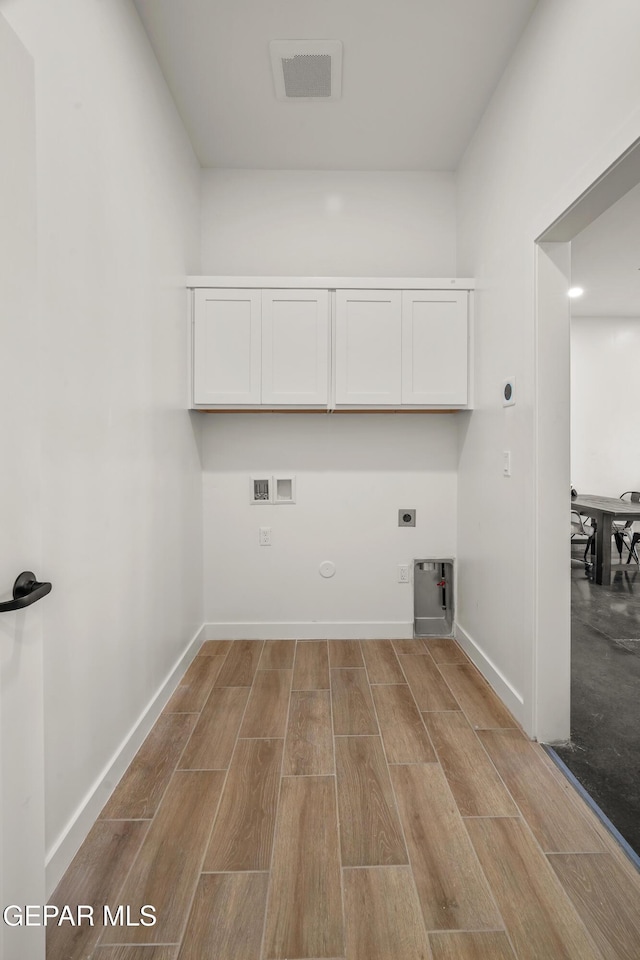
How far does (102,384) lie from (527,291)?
5.85 ft

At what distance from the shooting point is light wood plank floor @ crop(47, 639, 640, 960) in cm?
119

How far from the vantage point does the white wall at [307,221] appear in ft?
10.1

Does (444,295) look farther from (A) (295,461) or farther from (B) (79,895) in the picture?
(B) (79,895)

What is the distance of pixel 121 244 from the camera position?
1828 mm

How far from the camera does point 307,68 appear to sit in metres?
2.30

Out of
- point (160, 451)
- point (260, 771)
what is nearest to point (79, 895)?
point (260, 771)

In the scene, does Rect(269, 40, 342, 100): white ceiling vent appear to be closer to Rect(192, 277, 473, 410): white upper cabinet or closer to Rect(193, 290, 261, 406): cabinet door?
Rect(192, 277, 473, 410): white upper cabinet

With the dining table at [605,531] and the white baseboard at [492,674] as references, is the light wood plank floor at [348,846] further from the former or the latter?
the dining table at [605,531]

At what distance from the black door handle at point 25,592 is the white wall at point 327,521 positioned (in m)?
2.12

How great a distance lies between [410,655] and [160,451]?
1893mm

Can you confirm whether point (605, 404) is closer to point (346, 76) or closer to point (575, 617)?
point (575, 617)

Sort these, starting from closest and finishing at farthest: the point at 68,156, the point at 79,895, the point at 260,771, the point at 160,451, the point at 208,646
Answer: the point at 79,895
the point at 68,156
the point at 260,771
the point at 160,451
the point at 208,646

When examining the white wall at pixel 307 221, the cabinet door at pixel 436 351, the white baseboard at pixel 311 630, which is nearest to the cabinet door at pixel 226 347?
the white wall at pixel 307 221

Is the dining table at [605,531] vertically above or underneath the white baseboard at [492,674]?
above
